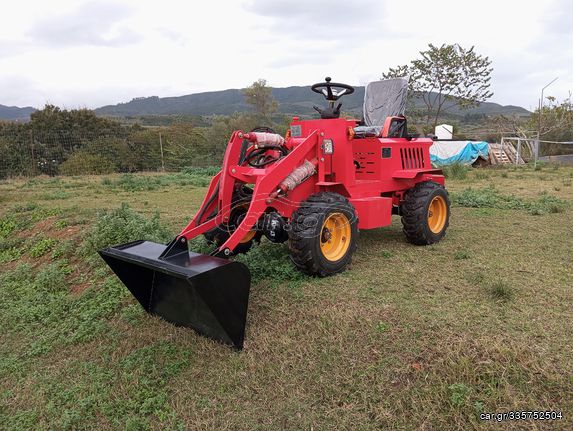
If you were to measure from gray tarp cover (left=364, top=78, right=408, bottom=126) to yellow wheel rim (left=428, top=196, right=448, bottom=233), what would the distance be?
1816 millimetres

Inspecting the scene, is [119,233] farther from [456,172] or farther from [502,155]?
[502,155]

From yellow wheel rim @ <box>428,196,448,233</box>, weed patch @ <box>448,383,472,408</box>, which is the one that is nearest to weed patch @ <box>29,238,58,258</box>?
yellow wheel rim @ <box>428,196,448,233</box>

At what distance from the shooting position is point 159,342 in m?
3.83

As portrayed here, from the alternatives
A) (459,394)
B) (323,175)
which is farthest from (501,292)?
(323,175)

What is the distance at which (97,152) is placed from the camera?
1905 cm

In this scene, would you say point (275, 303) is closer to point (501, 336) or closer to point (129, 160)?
point (501, 336)

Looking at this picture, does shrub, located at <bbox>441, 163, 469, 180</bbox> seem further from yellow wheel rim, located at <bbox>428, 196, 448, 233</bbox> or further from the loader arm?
the loader arm

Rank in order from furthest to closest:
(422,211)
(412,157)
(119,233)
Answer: (412,157) < (119,233) < (422,211)

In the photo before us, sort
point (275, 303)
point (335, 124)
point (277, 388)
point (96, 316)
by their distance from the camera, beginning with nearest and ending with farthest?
point (277, 388) → point (275, 303) → point (96, 316) → point (335, 124)

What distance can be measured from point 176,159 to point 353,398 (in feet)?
61.6

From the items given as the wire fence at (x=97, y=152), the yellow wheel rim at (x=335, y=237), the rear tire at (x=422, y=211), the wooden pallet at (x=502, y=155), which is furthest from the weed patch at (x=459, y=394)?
the wooden pallet at (x=502, y=155)

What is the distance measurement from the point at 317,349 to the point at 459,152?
19235mm

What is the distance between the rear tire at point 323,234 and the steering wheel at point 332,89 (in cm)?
118

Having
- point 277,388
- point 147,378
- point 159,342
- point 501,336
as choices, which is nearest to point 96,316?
point 159,342
